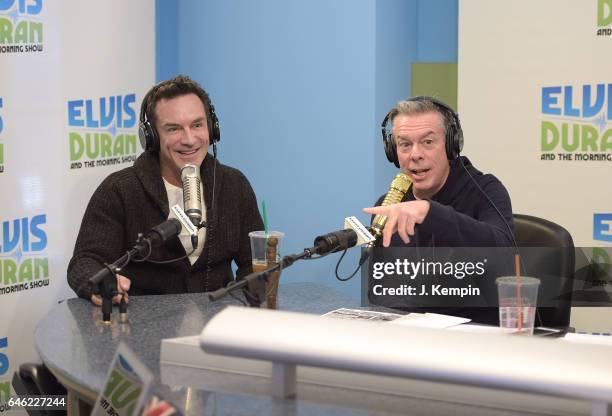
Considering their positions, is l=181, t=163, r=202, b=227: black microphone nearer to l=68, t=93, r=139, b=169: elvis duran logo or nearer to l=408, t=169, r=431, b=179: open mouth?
l=408, t=169, r=431, b=179: open mouth

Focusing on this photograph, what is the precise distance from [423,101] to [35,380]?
1.63 m

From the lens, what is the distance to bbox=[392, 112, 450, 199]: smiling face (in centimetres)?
314

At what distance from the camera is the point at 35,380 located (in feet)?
9.23

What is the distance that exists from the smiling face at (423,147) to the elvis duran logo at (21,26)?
5.50 ft

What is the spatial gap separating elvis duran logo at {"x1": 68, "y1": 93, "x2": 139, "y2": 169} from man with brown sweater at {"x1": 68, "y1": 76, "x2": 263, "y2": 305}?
85 centimetres

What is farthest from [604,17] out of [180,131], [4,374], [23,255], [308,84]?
[4,374]

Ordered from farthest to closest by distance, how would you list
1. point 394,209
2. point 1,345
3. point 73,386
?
1. point 1,345
2. point 394,209
3. point 73,386

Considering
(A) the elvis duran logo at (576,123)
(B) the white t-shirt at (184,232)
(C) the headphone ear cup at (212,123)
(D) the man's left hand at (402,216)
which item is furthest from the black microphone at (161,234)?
(A) the elvis duran logo at (576,123)

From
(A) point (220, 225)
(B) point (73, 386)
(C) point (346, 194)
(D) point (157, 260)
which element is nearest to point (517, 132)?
(C) point (346, 194)

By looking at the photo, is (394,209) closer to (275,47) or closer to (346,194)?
(346,194)

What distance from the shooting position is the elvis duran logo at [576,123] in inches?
163

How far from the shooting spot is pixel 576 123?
165 inches

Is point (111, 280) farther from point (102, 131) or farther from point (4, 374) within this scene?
point (102, 131)

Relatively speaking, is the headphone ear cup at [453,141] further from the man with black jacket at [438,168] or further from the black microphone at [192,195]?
the black microphone at [192,195]
